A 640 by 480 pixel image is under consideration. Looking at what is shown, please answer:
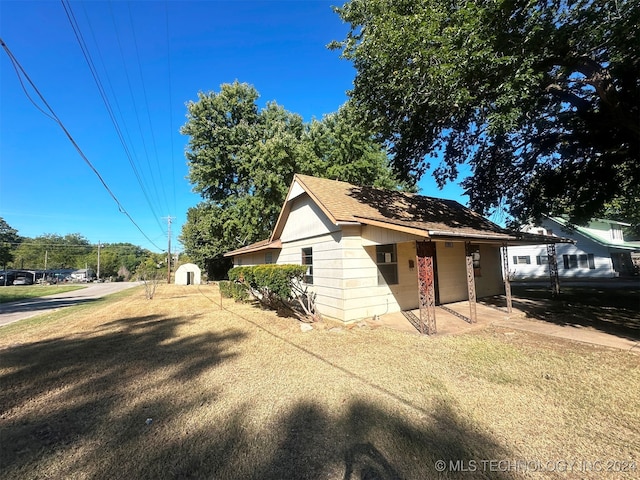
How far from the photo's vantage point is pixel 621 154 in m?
8.63

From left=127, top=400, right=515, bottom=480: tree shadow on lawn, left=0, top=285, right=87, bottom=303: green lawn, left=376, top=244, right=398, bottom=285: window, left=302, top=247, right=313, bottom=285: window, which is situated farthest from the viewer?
left=0, top=285, right=87, bottom=303: green lawn

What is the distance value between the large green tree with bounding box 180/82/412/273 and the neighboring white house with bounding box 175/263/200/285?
449 inches

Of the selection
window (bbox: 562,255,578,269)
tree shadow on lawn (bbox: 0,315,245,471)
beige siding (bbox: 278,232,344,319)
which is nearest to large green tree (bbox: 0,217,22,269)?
tree shadow on lawn (bbox: 0,315,245,471)

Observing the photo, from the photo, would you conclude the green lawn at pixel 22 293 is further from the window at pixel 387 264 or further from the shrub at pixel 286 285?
the window at pixel 387 264

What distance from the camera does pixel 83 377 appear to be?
506 cm

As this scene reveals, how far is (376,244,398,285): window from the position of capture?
9.34 metres

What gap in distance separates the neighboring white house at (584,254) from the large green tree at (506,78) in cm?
1466

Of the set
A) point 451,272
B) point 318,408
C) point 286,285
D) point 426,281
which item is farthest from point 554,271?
point 318,408

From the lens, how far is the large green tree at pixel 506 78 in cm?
598

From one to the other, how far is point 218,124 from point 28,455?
2360 cm

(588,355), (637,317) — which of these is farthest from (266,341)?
(637,317)

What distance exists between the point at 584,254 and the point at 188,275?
38155 mm

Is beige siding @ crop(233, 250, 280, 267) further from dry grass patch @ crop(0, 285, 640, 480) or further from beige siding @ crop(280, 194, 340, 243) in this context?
dry grass patch @ crop(0, 285, 640, 480)

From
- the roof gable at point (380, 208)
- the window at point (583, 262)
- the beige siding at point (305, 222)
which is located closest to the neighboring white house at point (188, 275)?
the roof gable at point (380, 208)
